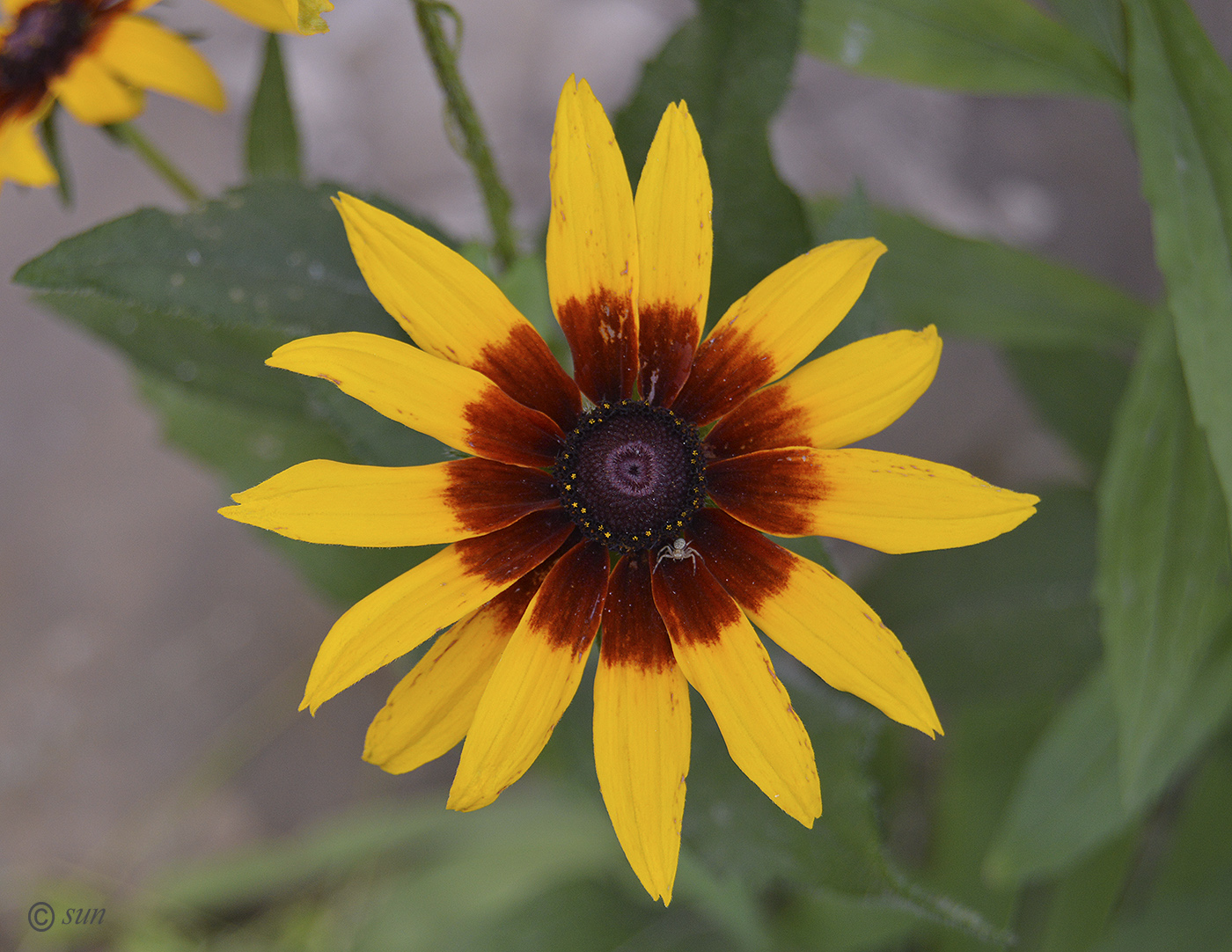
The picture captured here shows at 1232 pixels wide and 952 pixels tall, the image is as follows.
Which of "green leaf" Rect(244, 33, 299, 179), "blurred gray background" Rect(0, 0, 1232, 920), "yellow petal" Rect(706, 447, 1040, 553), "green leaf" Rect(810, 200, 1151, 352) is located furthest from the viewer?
"blurred gray background" Rect(0, 0, 1232, 920)

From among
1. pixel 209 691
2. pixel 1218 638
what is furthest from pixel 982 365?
pixel 209 691

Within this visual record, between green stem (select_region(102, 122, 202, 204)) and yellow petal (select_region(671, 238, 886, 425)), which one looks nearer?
yellow petal (select_region(671, 238, 886, 425))

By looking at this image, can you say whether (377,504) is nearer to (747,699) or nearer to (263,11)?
(747,699)

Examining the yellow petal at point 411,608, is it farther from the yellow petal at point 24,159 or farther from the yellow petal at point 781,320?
the yellow petal at point 24,159

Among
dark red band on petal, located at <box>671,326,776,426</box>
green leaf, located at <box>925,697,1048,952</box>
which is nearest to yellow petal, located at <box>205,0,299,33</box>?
dark red band on petal, located at <box>671,326,776,426</box>

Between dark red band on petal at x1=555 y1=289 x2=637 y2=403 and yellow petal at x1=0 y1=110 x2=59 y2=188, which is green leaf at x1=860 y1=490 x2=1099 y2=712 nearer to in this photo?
dark red band on petal at x1=555 y1=289 x2=637 y2=403

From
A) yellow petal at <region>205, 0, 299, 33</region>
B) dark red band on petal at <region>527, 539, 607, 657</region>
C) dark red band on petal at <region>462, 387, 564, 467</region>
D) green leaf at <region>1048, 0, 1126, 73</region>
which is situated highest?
green leaf at <region>1048, 0, 1126, 73</region>

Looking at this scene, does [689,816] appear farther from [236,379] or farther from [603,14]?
[603,14]

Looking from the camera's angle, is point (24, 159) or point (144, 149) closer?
point (24, 159)

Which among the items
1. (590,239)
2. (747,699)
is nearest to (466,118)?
(590,239)
